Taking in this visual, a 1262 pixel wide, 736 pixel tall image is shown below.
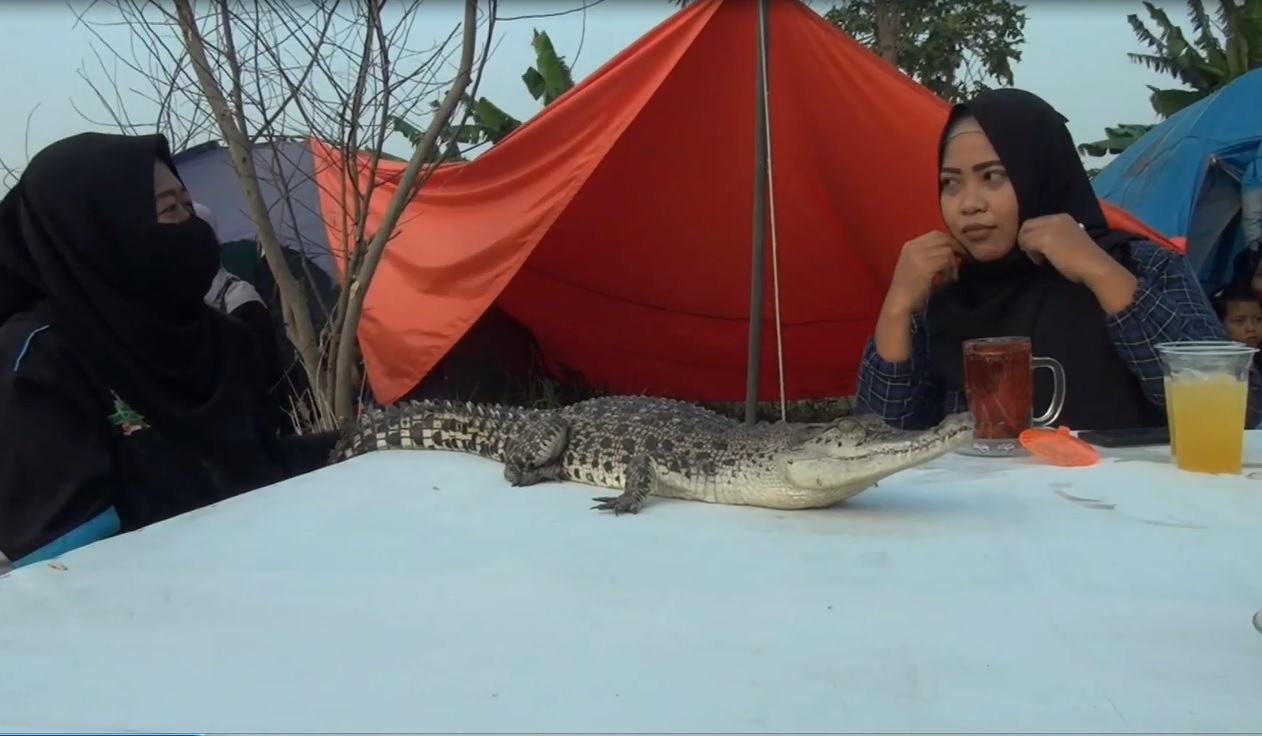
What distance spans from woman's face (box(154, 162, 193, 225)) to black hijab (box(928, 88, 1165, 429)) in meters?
1.83

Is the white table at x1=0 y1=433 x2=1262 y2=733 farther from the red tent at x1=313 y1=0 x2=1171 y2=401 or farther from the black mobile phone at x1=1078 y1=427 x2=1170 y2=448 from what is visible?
the red tent at x1=313 y1=0 x2=1171 y2=401

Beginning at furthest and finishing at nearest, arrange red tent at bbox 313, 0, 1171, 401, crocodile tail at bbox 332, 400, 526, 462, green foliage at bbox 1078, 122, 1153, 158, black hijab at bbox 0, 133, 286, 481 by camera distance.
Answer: green foliage at bbox 1078, 122, 1153, 158
red tent at bbox 313, 0, 1171, 401
black hijab at bbox 0, 133, 286, 481
crocodile tail at bbox 332, 400, 526, 462

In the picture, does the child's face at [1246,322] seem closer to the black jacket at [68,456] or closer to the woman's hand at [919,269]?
the woman's hand at [919,269]

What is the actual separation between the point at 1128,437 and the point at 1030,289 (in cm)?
60

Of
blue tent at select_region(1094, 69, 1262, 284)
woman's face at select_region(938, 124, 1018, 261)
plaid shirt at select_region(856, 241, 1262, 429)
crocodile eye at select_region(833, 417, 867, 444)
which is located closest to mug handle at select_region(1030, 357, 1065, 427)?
plaid shirt at select_region(856, 241, 1262, 429)

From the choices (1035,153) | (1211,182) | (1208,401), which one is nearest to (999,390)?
(1208,401)

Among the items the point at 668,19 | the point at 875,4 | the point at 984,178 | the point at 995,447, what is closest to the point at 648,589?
the point at 995,447

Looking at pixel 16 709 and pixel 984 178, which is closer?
pixel 16 709

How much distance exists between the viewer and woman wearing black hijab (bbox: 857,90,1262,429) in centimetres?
207

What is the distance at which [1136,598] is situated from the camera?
94cm

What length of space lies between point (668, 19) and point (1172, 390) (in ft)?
8.29

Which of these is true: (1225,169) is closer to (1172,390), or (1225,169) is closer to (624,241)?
(624,241)

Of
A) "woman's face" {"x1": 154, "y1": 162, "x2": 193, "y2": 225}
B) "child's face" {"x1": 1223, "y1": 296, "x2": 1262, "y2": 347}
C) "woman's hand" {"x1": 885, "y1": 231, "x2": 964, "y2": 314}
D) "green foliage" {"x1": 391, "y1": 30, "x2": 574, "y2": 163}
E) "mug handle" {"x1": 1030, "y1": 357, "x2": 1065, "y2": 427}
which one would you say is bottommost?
"child's face" {"x1": 1223, "y1": 296, "x2": 1262, "y2": 347}

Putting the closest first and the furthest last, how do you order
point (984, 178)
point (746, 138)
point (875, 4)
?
point (984, 178) → point (746, 138) → point (875, 4)
